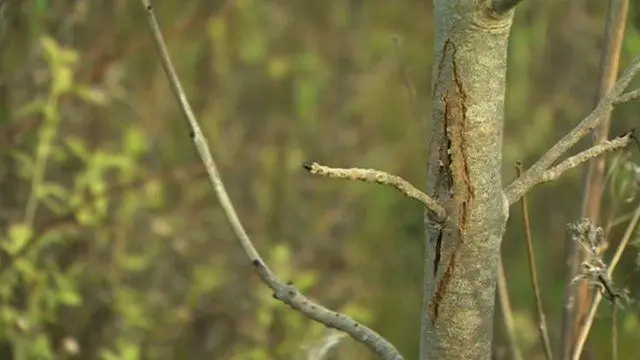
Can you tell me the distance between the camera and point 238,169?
300 cm

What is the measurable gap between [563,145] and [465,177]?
10 cm

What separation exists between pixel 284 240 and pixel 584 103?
1035 millimetres

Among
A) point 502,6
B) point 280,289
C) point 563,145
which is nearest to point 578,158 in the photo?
point 563,145

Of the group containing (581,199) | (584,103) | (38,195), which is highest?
(584,103)

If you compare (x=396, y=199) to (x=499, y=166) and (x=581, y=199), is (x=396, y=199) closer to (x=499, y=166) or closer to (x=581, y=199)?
(x=581, y=199)

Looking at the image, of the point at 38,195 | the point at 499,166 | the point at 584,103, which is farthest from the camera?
the point at 584,103

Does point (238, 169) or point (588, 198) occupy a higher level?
point (238, 169)

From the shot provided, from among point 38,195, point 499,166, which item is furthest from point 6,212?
point 499,166

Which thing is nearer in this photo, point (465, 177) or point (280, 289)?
point (465, 177)

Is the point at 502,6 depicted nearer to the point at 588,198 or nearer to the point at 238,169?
the point at 588,198

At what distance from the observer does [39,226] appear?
225 cm

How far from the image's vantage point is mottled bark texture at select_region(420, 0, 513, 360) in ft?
2.86

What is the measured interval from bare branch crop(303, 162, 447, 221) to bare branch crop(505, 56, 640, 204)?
76mm

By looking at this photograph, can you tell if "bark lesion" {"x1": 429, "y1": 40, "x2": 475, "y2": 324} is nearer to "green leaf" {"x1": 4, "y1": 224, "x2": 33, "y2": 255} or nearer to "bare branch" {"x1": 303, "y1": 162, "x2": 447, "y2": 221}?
"bare branch" {"x1": 303, "y1": 162, "x2": 447, "y2": 221}
